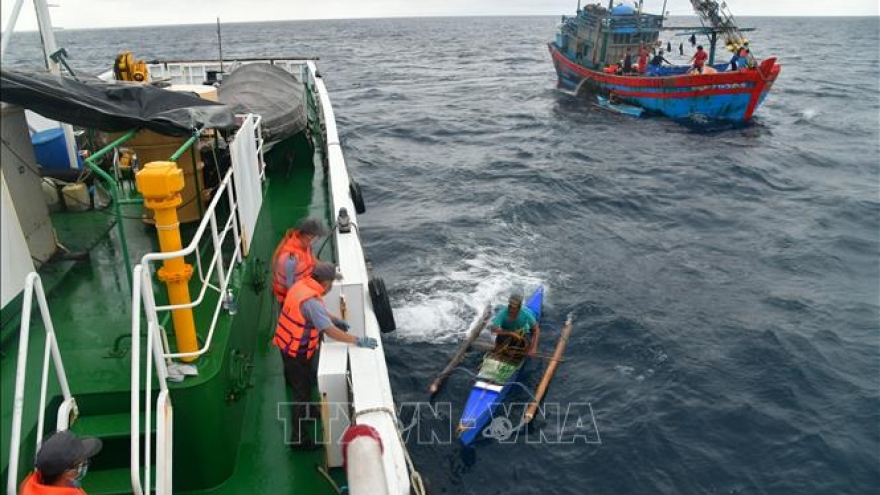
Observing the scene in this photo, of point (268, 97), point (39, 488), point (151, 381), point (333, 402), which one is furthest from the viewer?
point (268, 97)

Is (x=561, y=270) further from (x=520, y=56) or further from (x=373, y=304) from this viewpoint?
(x=520, y=56)

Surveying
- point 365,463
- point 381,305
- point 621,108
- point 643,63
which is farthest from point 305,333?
point 643,63

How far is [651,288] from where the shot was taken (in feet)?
45.0

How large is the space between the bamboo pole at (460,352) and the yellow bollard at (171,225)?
18.5ft

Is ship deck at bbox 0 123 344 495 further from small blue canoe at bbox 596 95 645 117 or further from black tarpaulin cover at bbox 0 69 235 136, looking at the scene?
small blue canoe at bbox 596 95 645 117

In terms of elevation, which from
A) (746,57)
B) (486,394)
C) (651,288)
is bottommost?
(651,288)

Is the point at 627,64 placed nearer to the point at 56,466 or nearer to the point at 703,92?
the point at 703,92

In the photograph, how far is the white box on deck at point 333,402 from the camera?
454cm

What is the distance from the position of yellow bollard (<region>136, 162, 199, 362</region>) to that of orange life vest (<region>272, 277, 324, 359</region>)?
2.22 feet

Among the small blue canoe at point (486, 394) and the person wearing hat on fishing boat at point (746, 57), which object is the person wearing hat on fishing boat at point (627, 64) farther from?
the small blue canoe at point (486, 394)

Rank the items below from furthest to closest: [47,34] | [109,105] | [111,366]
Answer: [47,34] < [109,105] < [111,366]

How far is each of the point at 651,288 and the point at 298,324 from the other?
1062 centimetres

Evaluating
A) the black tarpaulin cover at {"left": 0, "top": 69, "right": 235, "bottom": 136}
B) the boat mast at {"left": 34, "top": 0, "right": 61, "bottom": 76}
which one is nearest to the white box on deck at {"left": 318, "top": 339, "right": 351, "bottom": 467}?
the black tarpaulin cover at {"left": 0, "top": 69, "right": 235, "bottom": 136}

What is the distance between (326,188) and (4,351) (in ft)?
21.2
